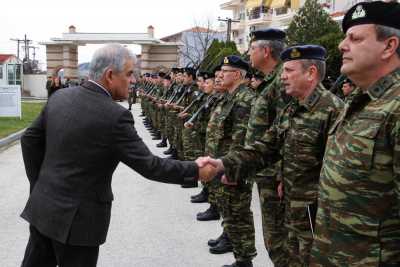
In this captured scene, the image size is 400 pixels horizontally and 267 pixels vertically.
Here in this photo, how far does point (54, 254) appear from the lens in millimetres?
2781

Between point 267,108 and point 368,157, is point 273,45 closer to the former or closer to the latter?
point 267,108

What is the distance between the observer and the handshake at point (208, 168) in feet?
9.95

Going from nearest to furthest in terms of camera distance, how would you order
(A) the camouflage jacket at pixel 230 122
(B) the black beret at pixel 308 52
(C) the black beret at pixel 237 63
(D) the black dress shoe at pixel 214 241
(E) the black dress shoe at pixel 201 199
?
(B) the black beret at pixel 308 52 < (A) the camouflage jacket at pixel 230 122 < (C) the black beret at pixel 237 63 < (D) the black dress shoe at pixel 214 241 < (E) the black dress shoe at pixel 201 199

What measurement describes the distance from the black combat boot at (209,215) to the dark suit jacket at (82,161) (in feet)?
11.0

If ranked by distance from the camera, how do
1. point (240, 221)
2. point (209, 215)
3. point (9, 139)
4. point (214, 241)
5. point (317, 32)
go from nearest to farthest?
1. point (240, 221)
2. point (214, 241)
3. point (209, 215)
4. point (317, 32)
5. point (9, 139)

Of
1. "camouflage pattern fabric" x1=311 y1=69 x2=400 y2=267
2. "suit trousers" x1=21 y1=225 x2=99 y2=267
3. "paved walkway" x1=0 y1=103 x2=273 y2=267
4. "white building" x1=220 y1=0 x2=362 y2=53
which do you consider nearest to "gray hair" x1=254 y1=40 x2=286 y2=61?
"camouflage pattern fabric" x1=311 y1=69 x2=400 y2=267

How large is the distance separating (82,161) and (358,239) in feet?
4.63

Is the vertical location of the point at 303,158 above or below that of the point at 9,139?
above

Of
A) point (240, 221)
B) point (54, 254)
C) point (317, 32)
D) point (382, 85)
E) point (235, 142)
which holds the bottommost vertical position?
point (240, 221)

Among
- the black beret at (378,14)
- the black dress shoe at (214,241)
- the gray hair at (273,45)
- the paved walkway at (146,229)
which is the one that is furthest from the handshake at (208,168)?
the black dress shoe at (214,241)

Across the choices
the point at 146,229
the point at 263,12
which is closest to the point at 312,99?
the point at 146,229

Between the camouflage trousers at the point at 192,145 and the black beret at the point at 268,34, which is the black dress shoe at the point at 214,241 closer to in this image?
the black beret at the point at 268,34

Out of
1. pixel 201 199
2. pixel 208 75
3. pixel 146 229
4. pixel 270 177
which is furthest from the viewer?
pixel 208 75

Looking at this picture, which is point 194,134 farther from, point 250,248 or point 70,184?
point 70,184
